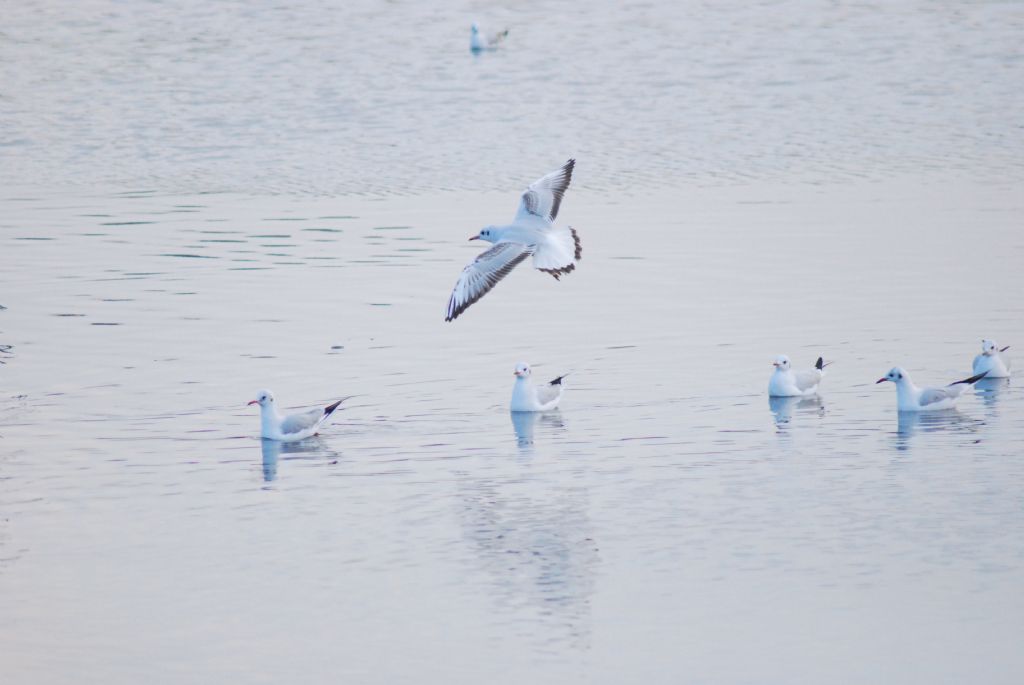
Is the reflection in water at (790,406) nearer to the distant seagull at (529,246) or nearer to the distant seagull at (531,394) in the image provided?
the distant seagull at (531,394)

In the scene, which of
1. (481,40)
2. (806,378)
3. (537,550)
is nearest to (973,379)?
(806,378)

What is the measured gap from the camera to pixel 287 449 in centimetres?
1565

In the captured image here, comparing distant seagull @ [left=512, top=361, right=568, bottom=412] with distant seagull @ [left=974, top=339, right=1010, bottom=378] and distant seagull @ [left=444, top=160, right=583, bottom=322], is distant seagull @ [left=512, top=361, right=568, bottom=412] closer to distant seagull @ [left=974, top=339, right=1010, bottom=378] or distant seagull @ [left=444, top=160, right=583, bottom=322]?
distant seagull @ [left=444, top=160, right=583, bottom=322]

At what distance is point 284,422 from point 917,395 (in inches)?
217

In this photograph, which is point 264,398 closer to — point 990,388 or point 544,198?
point 544,198

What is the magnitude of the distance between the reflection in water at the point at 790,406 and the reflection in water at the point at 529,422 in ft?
6.24

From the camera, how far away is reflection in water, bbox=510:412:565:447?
15.9 m

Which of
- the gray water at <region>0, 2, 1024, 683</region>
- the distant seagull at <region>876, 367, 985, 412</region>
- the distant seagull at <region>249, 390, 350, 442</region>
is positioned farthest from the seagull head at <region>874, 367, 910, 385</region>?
the distant seagull at <region>249, 390, 350, 442</region>

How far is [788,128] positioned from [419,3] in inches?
665

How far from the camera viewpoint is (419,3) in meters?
46.5

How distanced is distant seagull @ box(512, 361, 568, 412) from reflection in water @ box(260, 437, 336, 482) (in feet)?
6.17


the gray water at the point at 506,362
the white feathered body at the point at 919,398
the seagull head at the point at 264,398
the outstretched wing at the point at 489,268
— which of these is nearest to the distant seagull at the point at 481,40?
the gray water at the point at 506,362

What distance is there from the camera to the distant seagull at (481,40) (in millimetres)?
40375

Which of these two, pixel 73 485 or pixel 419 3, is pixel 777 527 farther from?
pixel 419 3
